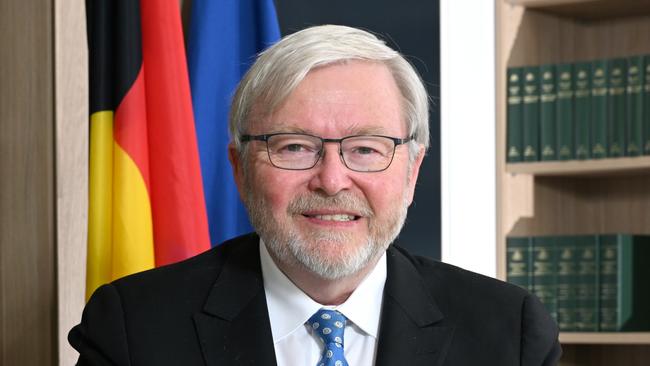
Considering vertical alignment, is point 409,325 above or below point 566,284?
above

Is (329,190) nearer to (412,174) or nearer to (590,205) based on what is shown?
(412,174)

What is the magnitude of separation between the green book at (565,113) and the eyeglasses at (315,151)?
1.55 m

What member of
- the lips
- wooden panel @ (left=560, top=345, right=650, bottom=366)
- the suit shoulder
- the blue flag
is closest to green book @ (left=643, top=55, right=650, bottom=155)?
wooden panel @ (left=560, top=345, right=650, bottom=366)

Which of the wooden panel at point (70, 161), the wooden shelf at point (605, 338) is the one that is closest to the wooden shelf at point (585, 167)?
the wooden shelf at point (605, 338)

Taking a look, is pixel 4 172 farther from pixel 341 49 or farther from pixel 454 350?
pixel 454 350

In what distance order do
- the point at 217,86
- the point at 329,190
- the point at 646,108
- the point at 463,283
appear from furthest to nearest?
the point at 646,108
the point at 217,86
the point at 463,283
the point at 329,190

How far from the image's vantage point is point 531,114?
329 cm

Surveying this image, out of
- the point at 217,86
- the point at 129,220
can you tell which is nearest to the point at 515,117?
the point at 217,86

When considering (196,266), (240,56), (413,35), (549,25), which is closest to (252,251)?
(196,266)

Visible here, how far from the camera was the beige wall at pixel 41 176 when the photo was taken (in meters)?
2.46

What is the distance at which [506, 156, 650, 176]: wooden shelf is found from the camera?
3.14 m

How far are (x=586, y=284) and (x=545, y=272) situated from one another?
0.44ft

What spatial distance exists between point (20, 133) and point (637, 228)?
2.08 m

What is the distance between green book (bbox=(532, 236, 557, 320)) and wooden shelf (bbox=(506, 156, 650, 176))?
0.72 feet
